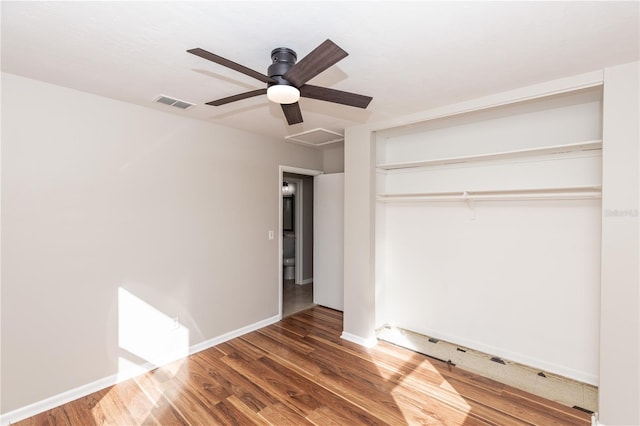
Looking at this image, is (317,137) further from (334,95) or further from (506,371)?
(506,371)

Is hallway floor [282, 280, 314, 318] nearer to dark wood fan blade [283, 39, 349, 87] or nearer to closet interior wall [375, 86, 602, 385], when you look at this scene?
closet interior wall [375, 86, 602, 385]

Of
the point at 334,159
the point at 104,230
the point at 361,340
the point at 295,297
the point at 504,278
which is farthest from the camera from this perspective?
the point at 295,297

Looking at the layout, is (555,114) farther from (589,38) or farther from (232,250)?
(232,250)

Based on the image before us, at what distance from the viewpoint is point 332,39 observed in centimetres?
→ 173

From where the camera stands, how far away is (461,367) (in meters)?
2.90

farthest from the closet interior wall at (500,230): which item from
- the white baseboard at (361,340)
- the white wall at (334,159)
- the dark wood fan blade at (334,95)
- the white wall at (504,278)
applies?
the dark wood fan blade at (334,95)

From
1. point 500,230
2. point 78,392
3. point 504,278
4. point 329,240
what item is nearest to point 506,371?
point 504,278

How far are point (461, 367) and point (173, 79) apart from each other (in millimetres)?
3589

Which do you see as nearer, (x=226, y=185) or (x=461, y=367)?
(x=461, y=367)

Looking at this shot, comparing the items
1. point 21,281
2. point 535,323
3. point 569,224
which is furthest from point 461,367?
point 21,281

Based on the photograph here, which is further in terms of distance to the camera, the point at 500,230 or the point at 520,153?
the point at 500,230

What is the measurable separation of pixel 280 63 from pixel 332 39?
1.08 ft

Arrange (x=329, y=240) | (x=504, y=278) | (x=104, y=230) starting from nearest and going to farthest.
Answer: (x=104, y=230) < (x=504, y=278) < (x=329, y=240)

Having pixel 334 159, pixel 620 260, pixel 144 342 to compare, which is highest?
pixel 334 159
